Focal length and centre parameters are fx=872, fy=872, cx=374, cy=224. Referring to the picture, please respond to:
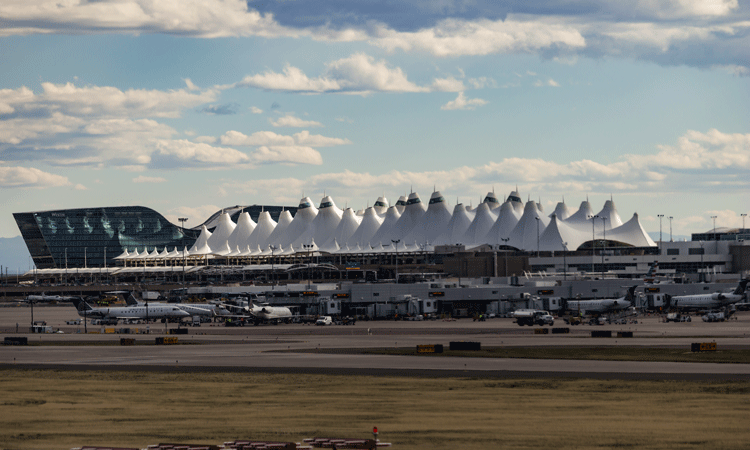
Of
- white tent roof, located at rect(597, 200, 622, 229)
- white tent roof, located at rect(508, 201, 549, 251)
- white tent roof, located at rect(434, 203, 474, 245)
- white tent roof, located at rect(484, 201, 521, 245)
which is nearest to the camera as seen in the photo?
white tent roof, located at rect(508, 201, 549, 251)

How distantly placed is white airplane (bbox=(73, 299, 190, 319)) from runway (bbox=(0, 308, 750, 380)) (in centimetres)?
1291

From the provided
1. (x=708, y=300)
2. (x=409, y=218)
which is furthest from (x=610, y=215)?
(x=708, y=300)

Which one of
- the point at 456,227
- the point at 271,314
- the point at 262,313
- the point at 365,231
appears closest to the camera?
the point at 262,313

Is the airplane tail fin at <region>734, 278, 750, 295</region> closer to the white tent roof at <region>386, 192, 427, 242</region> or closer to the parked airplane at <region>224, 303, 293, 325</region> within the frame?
the parked airplane at <region>224, 303, 293, 325</region>

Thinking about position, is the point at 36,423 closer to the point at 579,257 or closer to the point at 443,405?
the point at 443,405

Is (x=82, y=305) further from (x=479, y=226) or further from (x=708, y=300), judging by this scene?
(x=479, y=226)

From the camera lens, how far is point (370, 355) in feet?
156

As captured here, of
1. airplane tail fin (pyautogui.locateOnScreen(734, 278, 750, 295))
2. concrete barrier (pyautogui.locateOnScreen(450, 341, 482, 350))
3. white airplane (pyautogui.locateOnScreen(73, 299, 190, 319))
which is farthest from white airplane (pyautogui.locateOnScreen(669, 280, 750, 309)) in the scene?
white airplane (pyautogui.locateOnScreen(73, 299, 190, 319))

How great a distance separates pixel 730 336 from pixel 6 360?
4614 cm

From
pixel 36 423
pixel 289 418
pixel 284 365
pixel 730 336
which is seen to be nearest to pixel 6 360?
pixel 284 365

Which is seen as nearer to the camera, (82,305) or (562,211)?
(82,305)

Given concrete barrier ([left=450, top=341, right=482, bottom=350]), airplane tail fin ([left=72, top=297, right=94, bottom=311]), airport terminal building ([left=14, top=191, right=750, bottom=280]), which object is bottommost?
concrete barrier ([left=450, top=341, right=482, bottom=350])

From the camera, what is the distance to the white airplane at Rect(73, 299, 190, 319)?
307 ft

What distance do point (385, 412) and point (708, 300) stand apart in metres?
74.1
